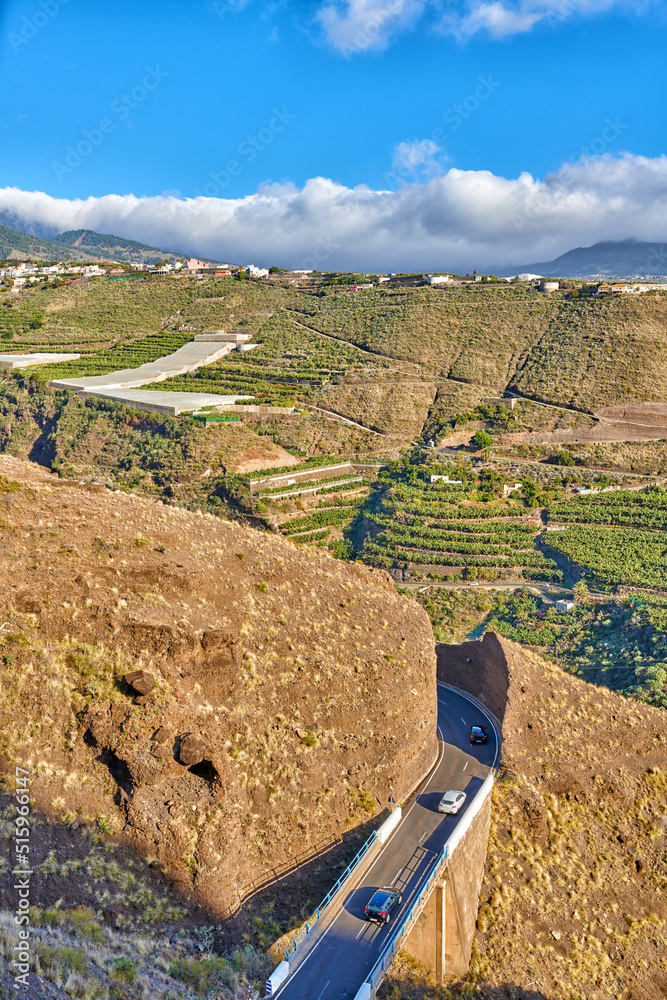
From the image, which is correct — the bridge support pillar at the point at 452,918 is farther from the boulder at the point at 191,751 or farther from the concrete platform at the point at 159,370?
the concrete platform at the point at 159,370

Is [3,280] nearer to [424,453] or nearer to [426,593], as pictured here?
[424,453]

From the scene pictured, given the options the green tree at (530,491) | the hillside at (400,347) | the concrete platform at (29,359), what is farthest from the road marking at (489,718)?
the concrete platform at (29,359)

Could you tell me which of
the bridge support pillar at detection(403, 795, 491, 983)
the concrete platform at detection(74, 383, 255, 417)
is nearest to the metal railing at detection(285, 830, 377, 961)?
the bridge support pillar at detection(403, 795, 491, 983)

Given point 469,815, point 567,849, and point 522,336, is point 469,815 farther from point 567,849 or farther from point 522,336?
point 522,336

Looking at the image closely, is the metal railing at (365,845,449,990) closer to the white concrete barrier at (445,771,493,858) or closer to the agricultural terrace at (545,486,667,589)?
the white concrete barrier at (445,771,493,858)

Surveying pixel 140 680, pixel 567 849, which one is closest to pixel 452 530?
pixel 567 849

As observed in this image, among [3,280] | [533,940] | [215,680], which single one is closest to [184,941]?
[215,680]
